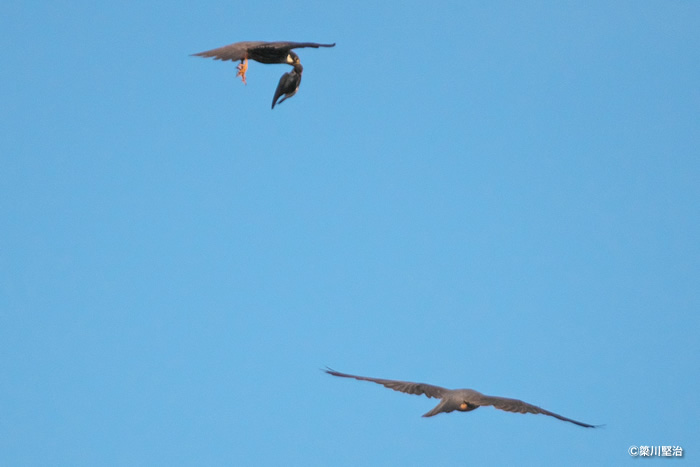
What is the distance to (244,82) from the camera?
2273cm

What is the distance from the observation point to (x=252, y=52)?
76.8ft

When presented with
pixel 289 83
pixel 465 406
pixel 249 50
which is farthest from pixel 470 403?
pixel 249 50

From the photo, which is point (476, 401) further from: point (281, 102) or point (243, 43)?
point (243, 43)

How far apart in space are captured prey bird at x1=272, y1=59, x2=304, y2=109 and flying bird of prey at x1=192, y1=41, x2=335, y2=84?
568 mm

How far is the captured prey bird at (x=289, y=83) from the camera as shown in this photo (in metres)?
24.7

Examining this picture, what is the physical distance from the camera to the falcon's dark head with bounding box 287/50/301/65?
80.2ft

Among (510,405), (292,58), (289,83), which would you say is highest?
(292,58)

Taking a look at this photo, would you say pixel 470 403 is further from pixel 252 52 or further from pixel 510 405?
pixel 252 52

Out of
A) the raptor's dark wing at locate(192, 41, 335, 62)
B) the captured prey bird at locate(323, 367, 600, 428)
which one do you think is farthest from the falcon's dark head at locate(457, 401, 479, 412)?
the raptor's dark wing at locate(192, 41, 335, 62)

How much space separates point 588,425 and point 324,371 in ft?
26.9

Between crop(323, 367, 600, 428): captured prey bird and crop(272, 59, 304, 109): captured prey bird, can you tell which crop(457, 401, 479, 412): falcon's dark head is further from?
crop(272, 59, 304, 109): captured prey bird

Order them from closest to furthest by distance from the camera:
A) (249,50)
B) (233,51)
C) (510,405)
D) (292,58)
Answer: (233,51)
(249,50)
(292,58)
(510,405)

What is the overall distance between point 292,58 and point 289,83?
2.13 feet

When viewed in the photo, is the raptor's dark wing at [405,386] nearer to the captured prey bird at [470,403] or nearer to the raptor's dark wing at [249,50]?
the captured prey bird at [470,403]
